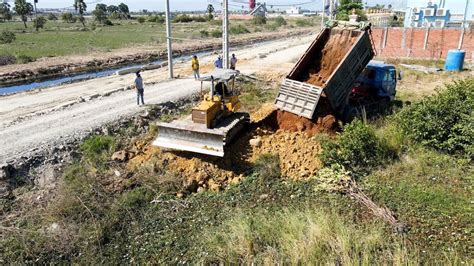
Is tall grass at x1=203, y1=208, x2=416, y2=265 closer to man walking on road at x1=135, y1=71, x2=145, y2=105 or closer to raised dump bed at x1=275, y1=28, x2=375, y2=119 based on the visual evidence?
raised dump bed at x1=275, y1=28, x2=375, y2=119

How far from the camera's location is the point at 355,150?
9.98m

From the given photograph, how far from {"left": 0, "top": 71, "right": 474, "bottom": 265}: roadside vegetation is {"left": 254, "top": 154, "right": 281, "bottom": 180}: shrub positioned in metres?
0.03

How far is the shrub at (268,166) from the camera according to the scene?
10195 millimetres

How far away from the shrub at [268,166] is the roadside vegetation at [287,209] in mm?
35

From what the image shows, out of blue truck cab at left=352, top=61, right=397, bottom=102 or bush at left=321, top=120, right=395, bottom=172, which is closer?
bush at left=321, top=120, right=395, bottom=172

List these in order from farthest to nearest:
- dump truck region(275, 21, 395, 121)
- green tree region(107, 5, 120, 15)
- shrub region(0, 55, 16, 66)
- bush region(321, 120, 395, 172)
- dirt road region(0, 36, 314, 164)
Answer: green tree region(107, 5, 120, 15), shrub region(0, 55, 16, 66), dump truck region(275, 21, 395, 121), dirt road region(0, 36, 314, 164), bush region(321, 120, 395, 172)

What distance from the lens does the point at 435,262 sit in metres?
6.63

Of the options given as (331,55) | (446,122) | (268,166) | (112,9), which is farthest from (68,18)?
(446,122)

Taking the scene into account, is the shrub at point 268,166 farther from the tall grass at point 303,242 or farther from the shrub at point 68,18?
the shrub at point 68,18

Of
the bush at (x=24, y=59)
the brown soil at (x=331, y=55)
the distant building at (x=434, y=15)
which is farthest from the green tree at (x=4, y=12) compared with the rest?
the brown soil at (x=331, y=55)

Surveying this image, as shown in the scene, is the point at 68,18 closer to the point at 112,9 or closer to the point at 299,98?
the point at 112,9

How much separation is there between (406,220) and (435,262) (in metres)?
1.34

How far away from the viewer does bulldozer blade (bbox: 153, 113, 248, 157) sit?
10109 mm

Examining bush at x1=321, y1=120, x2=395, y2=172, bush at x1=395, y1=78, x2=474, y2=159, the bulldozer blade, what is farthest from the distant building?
the bulldozer blade
